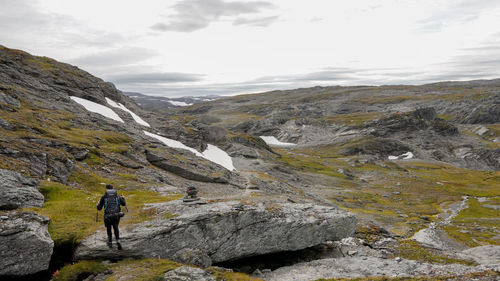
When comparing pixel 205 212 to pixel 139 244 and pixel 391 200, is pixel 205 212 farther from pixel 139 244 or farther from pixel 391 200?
pixel 391 200

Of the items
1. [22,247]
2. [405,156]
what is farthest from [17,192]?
[405,156]

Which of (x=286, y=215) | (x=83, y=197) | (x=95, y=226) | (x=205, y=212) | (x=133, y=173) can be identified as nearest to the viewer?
(x=95, y=226)

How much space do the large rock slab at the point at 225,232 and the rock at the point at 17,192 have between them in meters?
5.84

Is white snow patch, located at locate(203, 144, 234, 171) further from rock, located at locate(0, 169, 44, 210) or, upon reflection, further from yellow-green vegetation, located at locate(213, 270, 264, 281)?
yellow-green vegetation, located at locate(213, 270, 264, 281)

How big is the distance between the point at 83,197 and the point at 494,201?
391 ft

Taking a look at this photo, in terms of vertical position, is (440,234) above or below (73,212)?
below

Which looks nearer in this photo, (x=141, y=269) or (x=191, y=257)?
(x=141, y=269)

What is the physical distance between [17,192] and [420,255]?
4157 centimetres

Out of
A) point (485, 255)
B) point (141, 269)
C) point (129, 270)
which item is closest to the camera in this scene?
point (129, 270)

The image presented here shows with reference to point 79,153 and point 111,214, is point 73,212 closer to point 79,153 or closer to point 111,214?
point 111,214

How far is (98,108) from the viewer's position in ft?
261

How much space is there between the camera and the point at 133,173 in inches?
1783

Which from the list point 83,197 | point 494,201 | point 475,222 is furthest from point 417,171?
point 83,197

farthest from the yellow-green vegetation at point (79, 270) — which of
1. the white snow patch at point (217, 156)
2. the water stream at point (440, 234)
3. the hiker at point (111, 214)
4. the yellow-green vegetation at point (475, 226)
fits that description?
the white snow patch at point (217, 156)
